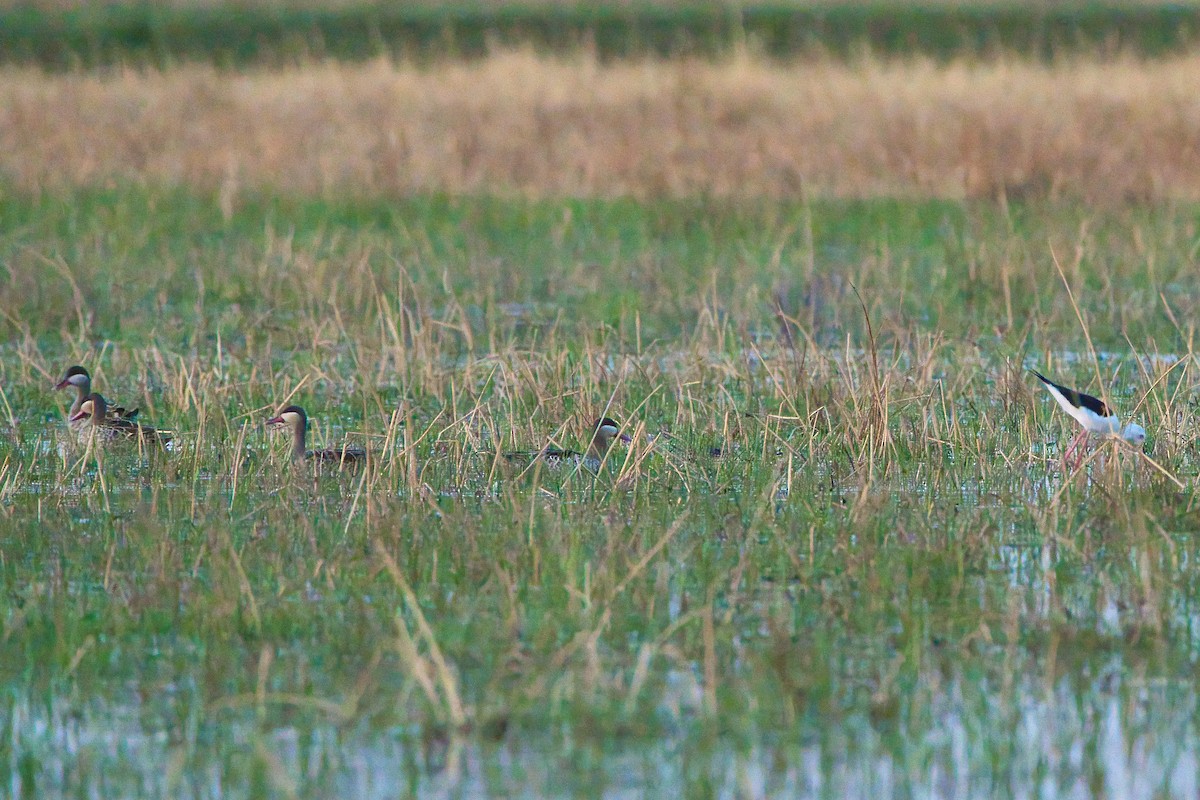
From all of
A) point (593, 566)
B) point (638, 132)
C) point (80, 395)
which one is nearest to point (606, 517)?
point (593, 566)

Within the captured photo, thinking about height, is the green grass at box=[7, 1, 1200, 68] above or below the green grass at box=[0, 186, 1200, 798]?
below

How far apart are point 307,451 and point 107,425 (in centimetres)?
93

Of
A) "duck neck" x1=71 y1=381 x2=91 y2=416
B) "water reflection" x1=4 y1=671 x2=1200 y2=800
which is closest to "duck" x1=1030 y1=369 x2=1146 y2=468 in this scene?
"water reflection" x1=4 y1=671 x2=1200 y2=800

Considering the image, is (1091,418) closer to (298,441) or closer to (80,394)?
(298,441)

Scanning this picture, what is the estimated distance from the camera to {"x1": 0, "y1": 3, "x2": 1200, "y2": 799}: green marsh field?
4.33m

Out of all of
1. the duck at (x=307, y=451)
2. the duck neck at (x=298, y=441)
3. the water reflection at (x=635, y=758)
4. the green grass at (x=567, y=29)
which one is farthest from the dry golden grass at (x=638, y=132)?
the water reflection at (x=635, y=758)

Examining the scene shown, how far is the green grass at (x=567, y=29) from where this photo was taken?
3103cm

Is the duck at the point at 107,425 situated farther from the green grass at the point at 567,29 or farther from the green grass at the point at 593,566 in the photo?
the green grass at the point at 567,29

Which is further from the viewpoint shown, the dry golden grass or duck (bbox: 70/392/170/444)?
the dry golden grass

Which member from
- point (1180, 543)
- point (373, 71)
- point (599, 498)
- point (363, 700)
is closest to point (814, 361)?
point (599, 498)

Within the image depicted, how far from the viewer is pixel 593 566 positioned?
5676 mm

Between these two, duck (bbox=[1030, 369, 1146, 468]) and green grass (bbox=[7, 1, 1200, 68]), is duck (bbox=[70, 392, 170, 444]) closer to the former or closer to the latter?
duck (bbox=[1030, 369, 1146, 468])

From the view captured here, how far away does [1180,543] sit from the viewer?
5.96 meters

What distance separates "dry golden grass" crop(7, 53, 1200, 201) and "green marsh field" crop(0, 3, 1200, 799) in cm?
145
